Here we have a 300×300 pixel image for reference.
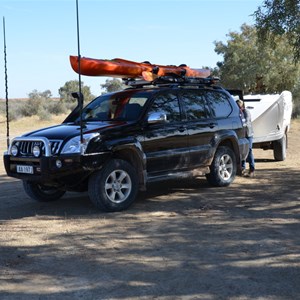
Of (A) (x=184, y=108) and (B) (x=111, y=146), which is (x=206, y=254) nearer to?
(B) (x=111, y=146)

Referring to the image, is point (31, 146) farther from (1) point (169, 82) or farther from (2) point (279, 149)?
(2) point (279, 149)

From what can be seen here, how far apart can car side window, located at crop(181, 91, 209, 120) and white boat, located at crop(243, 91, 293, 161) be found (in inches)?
180

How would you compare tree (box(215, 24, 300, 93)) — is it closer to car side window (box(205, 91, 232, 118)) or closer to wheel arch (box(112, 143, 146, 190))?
car side window (box(205, 91, 232, 118))

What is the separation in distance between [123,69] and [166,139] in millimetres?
1592

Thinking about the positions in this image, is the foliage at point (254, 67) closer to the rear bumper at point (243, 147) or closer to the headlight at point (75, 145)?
the rear bumper at point (243, 147)

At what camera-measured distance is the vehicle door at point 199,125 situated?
334 inches

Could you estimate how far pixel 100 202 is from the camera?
7.09 m

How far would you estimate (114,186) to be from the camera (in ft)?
23.9

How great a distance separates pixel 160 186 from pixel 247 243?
13.7 ft

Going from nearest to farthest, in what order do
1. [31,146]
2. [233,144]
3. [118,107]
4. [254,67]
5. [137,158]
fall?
[31,146] → [137,158] → [118,107] → [233,144] → [254,67]

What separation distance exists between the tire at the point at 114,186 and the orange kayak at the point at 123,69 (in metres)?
1.75

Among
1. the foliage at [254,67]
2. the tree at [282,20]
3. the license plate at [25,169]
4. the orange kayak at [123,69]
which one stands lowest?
the license plate at [25,169]

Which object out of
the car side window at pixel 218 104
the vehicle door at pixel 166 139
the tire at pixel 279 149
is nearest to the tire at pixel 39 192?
the vehicle door at pixel 166 139

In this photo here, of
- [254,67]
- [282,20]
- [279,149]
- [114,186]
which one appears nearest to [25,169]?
[114,186]
